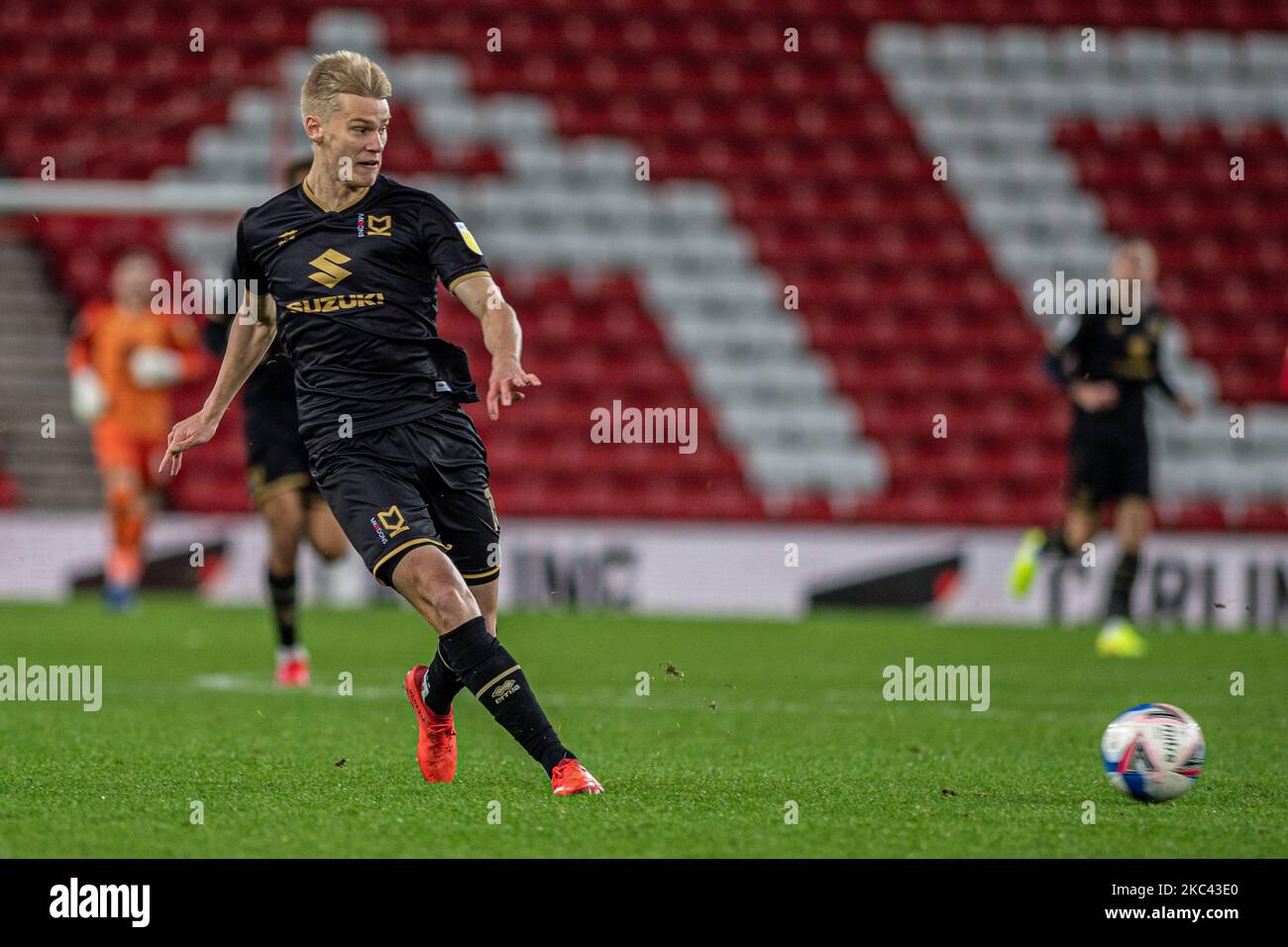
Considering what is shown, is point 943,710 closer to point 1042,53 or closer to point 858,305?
point 858,305

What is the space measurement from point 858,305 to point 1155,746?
35.0 feet

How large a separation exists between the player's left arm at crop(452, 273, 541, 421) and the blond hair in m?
0.57

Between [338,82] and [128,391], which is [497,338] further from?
[128,391]

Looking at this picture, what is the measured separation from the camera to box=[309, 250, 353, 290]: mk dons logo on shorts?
16.2 ft

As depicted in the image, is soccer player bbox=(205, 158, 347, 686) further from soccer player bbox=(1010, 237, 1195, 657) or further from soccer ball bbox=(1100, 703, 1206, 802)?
soccer player bbox=(1010, 237, 1195, 657)

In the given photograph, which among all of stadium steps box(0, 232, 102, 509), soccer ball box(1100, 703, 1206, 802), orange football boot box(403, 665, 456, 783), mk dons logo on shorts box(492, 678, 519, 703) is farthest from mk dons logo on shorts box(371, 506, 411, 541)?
stadium steps box(0, 232, 102, 509)

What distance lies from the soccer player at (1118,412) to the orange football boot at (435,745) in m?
5.92

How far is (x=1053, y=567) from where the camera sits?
13070 millimetres

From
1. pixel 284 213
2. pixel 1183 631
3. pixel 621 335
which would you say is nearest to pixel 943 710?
pixel 284 213

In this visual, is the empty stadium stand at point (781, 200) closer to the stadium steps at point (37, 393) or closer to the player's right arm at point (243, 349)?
the stadium steps at point (37, 393)

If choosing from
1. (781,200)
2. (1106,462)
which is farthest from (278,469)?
(781,200)

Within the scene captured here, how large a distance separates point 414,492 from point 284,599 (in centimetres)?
318

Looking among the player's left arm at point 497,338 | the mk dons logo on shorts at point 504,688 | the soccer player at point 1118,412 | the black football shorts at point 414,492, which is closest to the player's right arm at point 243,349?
the black football shorts at point 414,492
